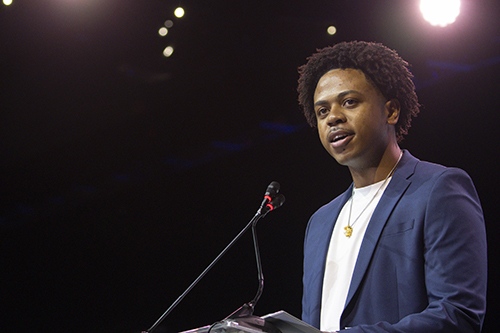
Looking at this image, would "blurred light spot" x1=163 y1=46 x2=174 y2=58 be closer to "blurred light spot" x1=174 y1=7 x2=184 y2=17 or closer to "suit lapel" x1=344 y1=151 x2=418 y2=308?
"blurred light spot" x1=174 y1=7 x2=184 y2=17

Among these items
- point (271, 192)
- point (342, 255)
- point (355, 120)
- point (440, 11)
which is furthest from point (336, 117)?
point (440, 11)

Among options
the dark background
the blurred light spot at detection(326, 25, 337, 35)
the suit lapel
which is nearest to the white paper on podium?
the suit lapel

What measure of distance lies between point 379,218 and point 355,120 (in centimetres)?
46

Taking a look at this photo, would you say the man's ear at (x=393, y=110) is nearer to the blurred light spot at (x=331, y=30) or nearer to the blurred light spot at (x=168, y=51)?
the blurred light spot at (x=331, y=30)

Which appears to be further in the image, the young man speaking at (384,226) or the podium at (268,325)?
the young man speaking at (384,226)

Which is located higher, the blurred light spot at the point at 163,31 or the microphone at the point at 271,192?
the blurred light spot at the point at 163,31

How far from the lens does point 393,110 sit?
194 cm

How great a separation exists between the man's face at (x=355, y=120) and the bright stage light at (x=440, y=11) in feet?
6.14

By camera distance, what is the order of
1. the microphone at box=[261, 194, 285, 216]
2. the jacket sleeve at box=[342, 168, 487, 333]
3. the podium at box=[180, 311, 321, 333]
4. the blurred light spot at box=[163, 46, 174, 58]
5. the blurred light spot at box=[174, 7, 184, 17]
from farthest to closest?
1. the blurred light spot at box=[163, 46, 174, 58]
2. the blurred light spot at box=[174, 7, 184, 17]
3. the microphone at box=[261, 194, 285, 216]
4. the jacket sleeve at box=[342, 168, 487, 333]
5. the podium at box=[180, 311, 321, 333]

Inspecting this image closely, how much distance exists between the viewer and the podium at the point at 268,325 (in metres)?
1.02

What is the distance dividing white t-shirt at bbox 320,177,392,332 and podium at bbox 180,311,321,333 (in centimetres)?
67

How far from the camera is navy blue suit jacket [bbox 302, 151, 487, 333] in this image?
4.13 feet

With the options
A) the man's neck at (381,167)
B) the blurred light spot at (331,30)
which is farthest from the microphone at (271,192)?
the blurred light spot at (331,30)

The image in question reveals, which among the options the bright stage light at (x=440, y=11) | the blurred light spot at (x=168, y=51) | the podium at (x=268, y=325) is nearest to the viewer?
the podium at (x=268, y=325)
